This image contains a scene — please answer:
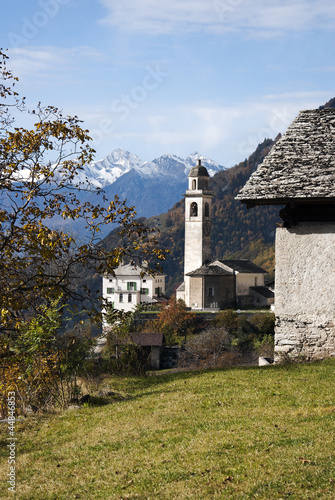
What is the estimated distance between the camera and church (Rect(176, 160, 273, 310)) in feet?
219

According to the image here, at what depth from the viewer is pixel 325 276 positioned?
40.2ft

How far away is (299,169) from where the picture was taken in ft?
40.5

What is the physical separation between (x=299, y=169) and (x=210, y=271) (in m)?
55.4

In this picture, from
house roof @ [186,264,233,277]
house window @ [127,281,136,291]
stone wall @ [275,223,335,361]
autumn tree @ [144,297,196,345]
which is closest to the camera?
stone wall @ [275,223,335,361]

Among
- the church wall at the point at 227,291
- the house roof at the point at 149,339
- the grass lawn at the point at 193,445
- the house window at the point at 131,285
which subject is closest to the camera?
the grass lawn at the point at 193,445

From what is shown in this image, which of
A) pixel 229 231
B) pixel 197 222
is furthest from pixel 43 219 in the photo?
pixel 229 231

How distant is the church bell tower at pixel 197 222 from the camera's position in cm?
7338

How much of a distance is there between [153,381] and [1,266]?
5.89 m

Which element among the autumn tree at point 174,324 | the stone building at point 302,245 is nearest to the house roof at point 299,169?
the stone building at point 302,245

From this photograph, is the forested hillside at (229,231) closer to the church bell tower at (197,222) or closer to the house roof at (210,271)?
the church bell tower at (197,222)

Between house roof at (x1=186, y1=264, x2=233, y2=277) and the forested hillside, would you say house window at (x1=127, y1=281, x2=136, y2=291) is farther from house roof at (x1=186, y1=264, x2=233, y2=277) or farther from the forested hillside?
the forested hillside

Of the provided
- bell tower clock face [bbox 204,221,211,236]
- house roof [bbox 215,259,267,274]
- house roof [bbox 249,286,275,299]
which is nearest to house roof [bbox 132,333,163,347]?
house roof [bbox 215,259,267,274]

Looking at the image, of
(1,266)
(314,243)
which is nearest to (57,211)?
(1,266)

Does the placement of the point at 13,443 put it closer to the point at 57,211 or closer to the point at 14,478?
the point at 14,478
